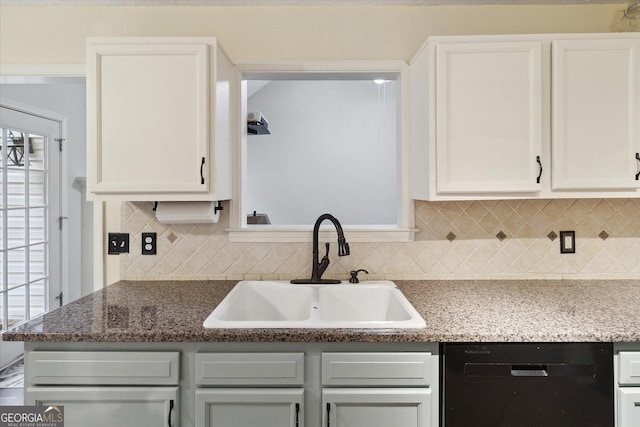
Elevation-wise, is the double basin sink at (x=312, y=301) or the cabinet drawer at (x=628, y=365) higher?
the double basin sink at (x=312, y=301)

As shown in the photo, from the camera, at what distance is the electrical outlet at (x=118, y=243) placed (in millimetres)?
2176

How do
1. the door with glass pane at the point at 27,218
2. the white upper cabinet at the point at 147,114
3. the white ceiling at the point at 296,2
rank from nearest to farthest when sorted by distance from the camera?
the white upper cabinet at the point at 147,114 < the white ceiling at the point at 296,2 < the door with glass pane at the point at 27,218

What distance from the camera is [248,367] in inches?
55.6

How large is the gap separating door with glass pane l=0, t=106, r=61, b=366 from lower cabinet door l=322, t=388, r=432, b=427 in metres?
2.81

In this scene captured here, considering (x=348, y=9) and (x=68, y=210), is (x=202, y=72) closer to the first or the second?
(x=348, y=9)

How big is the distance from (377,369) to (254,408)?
426mm

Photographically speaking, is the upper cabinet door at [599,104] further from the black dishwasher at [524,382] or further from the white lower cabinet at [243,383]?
the white lower cabinet at [243,383]

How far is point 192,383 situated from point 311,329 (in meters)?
0.44

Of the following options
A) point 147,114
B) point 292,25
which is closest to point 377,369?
point 147,114

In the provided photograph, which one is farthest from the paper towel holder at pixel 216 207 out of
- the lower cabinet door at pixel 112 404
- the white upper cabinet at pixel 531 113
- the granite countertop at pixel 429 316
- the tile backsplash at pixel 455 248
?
the white upper cabinet at pixel 531 113

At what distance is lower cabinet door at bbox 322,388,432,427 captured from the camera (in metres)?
1.41

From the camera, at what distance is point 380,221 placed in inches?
210

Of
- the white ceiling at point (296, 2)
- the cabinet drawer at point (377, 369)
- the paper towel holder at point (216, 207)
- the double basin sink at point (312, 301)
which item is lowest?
the cabinet drawer at point (377, 369)

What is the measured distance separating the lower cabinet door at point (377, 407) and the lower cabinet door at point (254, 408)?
102 mm
